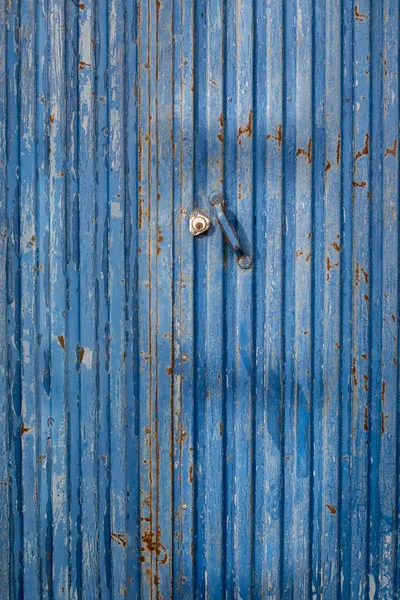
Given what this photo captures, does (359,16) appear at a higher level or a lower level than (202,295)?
higher

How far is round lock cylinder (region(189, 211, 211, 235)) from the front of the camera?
1.36m

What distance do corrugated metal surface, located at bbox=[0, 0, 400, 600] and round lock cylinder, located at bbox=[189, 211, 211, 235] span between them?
0.03 m

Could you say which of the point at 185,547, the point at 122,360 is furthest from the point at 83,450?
the point at 185,547

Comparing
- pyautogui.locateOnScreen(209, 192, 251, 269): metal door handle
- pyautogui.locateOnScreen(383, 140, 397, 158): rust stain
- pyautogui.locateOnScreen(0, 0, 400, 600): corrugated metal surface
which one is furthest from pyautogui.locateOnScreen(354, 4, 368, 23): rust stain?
pyautogui.locateOnScreen(209, 192, 251, 269): metal door handle

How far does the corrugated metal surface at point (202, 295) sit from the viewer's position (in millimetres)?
1370

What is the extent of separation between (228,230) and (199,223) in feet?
0.25

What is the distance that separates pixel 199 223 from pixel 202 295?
0.61ft

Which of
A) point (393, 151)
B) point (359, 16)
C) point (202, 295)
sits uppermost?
point (359, 16)

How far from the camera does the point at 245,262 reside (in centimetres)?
138

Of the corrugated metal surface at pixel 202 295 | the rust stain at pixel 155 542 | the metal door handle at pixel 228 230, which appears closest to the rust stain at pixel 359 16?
the corrugated metal surface at pixel 202 295

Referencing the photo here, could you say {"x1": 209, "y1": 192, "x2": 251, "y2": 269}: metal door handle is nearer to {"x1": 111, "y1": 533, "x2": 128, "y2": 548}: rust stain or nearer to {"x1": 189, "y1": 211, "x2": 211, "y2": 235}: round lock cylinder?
{"x1": 189, "y1": 211, "x2": 211, "y2": 235}: round lock cylinder

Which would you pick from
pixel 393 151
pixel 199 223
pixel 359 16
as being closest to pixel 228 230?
pixel 199 223

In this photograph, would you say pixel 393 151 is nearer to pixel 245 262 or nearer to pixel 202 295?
pixel 245 262

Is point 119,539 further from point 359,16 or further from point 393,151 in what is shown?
point 359,16
